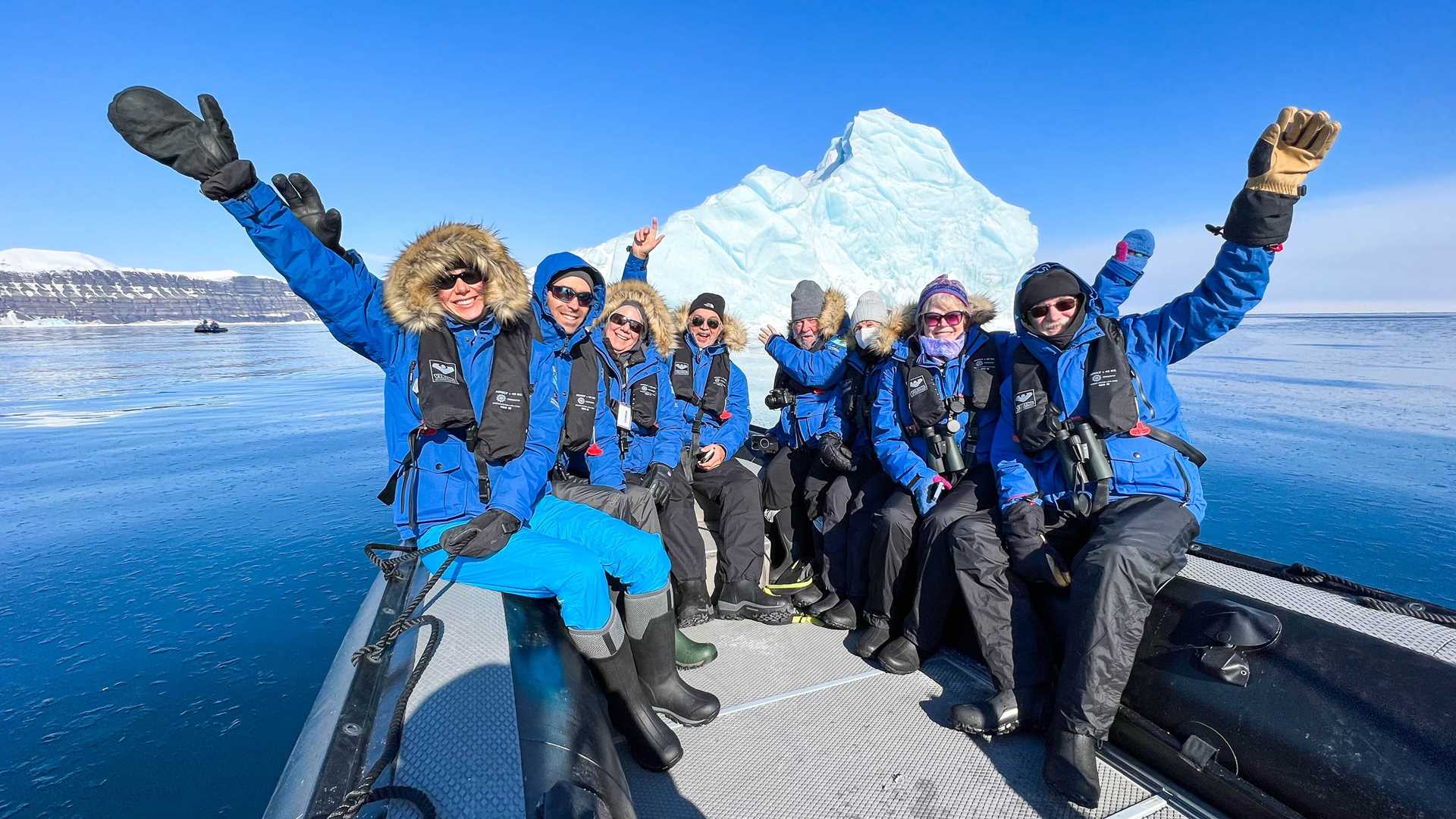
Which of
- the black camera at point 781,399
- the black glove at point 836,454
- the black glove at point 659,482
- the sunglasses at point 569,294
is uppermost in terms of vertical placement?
the sunglasses at point 569,294

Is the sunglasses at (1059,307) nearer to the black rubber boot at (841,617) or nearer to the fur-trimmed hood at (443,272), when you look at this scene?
the black rubber boot at (841,617)

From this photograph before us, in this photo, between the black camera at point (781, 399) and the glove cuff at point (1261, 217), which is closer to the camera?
the glove cuff at point (1261, 217)

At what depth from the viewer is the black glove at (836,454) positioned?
2.89m

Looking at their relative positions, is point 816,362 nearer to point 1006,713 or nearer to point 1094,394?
point 1094,394

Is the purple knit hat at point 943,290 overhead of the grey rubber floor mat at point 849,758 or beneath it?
overhead

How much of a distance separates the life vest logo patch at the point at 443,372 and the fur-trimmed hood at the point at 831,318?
2.07 meters

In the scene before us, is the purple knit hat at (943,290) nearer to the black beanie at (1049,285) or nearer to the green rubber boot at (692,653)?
the black beanie at (1049,285)

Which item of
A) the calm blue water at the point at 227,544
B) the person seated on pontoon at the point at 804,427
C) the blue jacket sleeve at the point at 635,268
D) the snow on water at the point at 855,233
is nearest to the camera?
the calm blue water at the point at 227,544

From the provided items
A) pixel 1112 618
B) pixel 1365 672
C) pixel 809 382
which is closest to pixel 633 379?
pixel 809 382

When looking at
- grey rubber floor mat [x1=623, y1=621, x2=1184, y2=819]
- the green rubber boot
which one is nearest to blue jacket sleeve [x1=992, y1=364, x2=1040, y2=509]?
grey rubber floor mat [x1=623, y1=621, x2=1184, y2=819]

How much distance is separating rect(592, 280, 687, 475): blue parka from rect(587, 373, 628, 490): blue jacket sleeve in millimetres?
73

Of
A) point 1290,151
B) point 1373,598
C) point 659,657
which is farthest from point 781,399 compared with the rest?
point 1373,598

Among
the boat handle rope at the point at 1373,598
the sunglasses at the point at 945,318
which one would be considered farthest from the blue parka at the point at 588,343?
the boat handle rope at the point at 1373,598

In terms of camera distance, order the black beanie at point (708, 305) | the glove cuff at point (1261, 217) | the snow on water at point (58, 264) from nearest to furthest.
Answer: the glove cuff at point (1261, 217)
the black beanie at point (708, 305)
the snow on water at point (58, 264)
